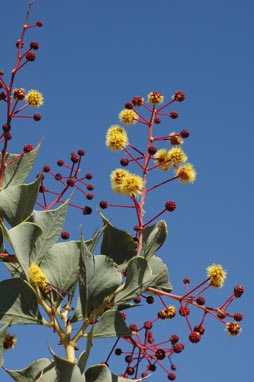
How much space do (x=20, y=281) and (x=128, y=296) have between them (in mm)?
726

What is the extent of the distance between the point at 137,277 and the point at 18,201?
99 cm

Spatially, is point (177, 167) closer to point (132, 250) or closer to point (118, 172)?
point (118, 172)

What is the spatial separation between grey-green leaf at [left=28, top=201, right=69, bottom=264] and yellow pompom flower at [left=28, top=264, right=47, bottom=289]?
5.4 inches

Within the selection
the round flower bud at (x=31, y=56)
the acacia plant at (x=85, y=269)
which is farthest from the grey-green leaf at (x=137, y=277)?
the round flower bud at (x=31, y=56)

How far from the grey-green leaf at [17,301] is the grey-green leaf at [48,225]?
0.82 feet

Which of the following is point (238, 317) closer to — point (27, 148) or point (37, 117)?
point (27, 148)

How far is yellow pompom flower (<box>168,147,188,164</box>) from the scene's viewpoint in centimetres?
407

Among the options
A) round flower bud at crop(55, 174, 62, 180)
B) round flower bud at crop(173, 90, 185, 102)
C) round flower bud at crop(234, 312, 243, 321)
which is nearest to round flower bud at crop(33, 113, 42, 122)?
round flower bud at crop(55, 174, 62, 180)

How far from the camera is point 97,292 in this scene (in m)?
3.46

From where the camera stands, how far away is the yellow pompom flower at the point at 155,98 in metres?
4.38

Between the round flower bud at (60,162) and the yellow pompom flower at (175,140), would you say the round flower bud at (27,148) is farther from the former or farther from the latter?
the yellow pompom flower at (175,140)

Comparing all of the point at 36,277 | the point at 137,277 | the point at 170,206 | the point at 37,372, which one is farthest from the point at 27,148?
the point at 37,372

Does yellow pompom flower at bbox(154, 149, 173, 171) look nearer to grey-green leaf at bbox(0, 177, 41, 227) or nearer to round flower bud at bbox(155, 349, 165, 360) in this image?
grey-green leaf at bbox(0, 177, 41, 227)

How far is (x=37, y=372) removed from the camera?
340 centimetres
